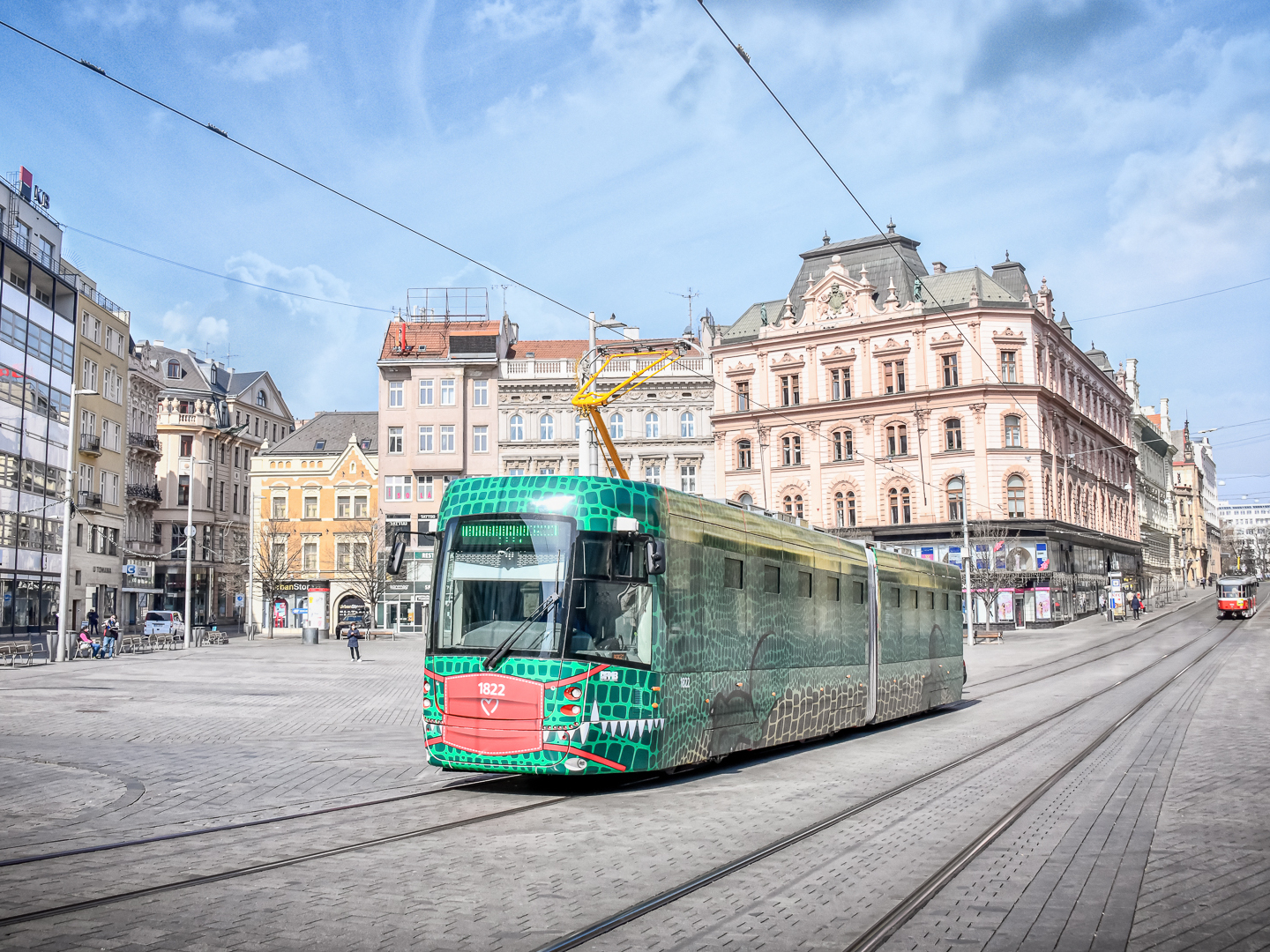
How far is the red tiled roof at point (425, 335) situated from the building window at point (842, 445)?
20893mm

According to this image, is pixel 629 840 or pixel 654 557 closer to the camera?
pixel 629 840

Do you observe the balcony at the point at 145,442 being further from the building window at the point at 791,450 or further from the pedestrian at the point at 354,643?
the building window at the point at 791,450

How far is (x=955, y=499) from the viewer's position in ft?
201

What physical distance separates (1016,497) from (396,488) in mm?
34215

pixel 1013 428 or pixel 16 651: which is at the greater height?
pixel 1013 428

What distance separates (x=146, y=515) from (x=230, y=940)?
77006 mm

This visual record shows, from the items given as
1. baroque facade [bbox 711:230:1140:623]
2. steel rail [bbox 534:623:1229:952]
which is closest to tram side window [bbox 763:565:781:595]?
steel rail [bbox 534:623:1229:952]

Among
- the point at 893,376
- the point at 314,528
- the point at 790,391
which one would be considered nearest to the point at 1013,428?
the point at 893,376

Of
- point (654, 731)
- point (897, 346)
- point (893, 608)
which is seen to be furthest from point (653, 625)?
point (897, 346)

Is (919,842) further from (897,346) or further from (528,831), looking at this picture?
(897,346)

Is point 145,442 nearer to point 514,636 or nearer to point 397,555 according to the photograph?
point 397,555

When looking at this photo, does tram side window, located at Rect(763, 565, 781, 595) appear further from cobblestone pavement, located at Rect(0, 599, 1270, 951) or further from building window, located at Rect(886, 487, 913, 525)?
building window, located at Rect(886, 487, 913, 525)

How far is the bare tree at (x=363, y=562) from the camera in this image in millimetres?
66312

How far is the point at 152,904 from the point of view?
658 cm
